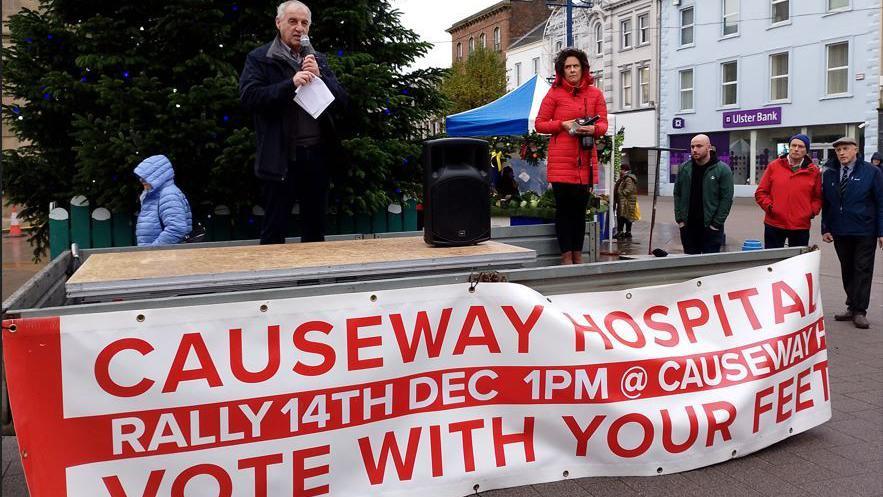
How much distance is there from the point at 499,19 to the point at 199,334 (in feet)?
211

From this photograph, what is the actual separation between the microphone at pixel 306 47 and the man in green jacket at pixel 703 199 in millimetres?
4885

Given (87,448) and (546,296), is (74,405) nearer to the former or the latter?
(87,448)

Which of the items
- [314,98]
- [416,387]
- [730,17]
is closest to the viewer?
[416,387]

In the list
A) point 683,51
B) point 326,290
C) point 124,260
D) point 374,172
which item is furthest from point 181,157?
point 683,51

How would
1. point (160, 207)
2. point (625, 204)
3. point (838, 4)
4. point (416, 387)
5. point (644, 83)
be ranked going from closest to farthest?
point (416, 387) < point (160, 207) < point (625, 204) < point (838, 4) < point (644, 83)

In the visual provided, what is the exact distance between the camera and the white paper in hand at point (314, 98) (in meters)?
5.05

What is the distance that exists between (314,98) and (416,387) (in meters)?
2.20

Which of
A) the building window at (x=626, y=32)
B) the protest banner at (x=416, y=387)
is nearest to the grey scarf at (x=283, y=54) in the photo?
the protest banner at (x=416, y=387)

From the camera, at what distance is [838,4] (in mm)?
33094

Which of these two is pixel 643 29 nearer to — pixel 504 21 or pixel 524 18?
pixel 524 18

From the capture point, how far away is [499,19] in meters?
64.9

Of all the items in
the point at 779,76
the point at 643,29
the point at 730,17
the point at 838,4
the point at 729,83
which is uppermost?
the point at 643,29

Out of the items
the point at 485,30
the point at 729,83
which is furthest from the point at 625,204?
the point at 485,30

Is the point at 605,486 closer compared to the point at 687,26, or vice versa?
the point at 605,486
